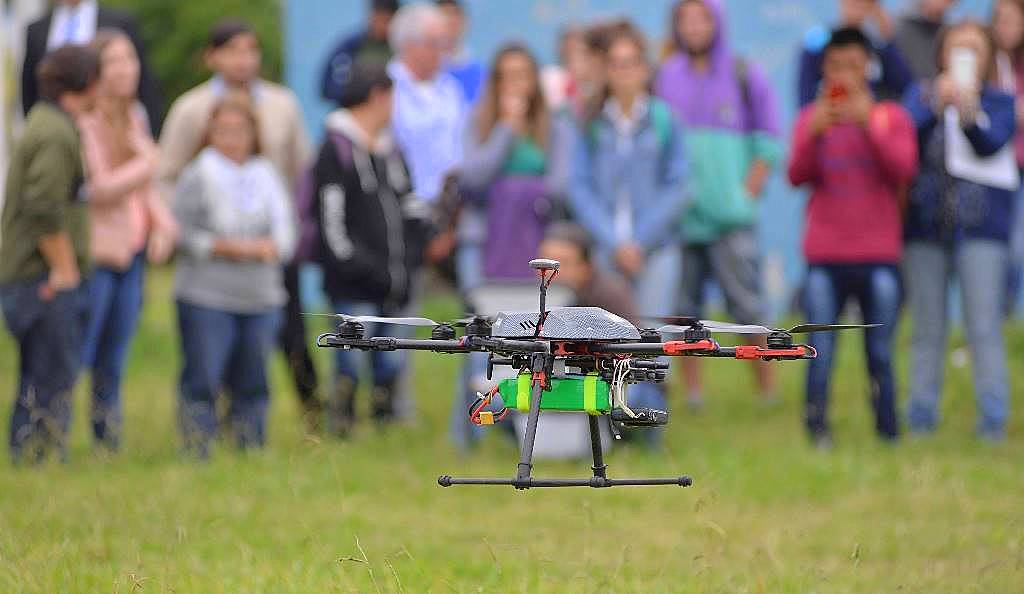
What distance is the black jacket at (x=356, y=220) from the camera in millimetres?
9180

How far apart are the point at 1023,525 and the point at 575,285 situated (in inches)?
131

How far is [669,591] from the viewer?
5.01 metres

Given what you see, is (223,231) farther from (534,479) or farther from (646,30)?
(646,30)

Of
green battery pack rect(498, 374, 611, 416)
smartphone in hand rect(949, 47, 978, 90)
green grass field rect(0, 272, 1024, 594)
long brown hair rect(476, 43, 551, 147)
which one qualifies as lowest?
green grass field rect(0, 272, 1024, 594)

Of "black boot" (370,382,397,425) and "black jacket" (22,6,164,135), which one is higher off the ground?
"black jacket" (22,6,164,135)

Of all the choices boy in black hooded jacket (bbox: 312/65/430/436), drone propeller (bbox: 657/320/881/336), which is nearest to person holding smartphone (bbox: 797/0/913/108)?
boy in black hooded jacket (bbox: 312/65/430/436)

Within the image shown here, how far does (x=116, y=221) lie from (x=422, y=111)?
2401 millimetres

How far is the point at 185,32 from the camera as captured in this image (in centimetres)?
3828

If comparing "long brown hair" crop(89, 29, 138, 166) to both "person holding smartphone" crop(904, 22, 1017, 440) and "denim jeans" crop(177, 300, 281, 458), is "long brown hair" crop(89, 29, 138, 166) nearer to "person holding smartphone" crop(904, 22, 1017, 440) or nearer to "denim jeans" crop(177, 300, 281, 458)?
"denim jeans" crop(177, 300, 281, 458)

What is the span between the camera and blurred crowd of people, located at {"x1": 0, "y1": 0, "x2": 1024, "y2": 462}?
28.1 feet

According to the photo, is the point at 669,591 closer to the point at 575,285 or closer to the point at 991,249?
the point at 575,285

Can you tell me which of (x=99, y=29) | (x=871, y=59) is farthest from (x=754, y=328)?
(x=99, y=29)

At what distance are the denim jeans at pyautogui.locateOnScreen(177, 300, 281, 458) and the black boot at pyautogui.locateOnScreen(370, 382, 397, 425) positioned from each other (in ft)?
2.65

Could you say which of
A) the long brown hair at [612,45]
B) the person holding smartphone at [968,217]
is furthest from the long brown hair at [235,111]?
the person holding smartphone at [968,217]
